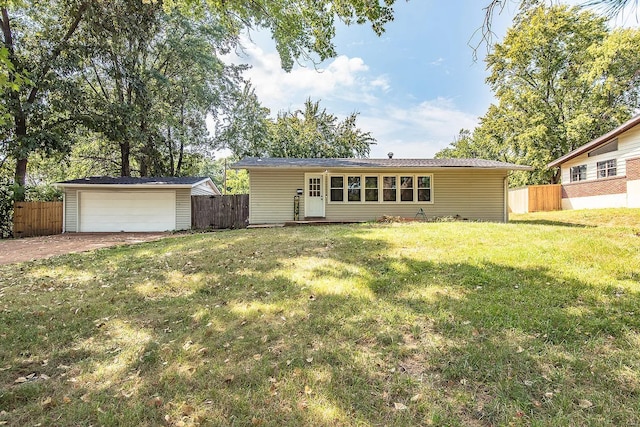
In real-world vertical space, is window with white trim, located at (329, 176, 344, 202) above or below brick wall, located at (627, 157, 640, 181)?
below

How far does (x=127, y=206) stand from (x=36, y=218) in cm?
375

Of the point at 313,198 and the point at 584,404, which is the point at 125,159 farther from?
the point at 584,404

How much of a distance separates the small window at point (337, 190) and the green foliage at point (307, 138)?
42.9 feet

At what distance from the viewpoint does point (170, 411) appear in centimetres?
228

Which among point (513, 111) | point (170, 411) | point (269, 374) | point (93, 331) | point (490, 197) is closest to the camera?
point (170, 411)

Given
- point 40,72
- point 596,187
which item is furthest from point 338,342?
point 596,187

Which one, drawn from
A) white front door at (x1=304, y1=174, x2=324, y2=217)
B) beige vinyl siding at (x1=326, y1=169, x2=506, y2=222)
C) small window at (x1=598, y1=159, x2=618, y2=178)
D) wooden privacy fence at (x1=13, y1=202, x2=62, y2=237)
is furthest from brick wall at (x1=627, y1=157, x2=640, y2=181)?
wooden privacy fence at (x1=13, y1=202, x2=62, y2=237)

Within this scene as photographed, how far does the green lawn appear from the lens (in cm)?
226

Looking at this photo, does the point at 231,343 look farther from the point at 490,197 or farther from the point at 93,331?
the point at 490,197

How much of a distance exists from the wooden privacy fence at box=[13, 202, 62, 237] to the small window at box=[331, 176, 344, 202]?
1248 cm

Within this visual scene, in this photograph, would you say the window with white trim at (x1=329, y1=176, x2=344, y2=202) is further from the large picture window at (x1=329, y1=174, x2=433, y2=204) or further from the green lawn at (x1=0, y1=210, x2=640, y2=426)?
the green lawn at (x1=0, y1=210, x2=640, y2=426)

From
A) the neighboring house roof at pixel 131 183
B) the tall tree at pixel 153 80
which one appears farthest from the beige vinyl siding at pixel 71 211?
the tall tree at pixel 153 80

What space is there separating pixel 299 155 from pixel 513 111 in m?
16.6

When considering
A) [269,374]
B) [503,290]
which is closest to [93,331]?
[269,374]
